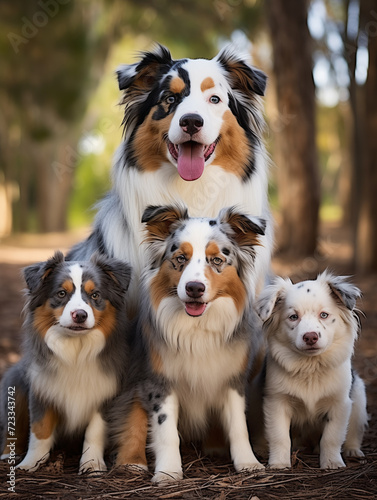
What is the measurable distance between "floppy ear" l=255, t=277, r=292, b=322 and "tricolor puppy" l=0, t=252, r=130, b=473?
886 millimetres

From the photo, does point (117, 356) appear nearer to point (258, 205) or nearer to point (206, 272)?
point (206, 272)

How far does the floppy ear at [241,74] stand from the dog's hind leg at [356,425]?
7.12 feet

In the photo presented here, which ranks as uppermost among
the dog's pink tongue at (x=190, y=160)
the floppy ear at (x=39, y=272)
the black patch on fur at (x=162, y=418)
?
the dog's pink tongue at (x=190, y=160)

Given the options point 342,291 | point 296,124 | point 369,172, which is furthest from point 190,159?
point 296,124

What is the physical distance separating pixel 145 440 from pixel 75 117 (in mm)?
16173

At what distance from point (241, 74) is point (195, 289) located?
1815 mm

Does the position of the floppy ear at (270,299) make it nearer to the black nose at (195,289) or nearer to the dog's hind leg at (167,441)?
the black nose at (195,289)

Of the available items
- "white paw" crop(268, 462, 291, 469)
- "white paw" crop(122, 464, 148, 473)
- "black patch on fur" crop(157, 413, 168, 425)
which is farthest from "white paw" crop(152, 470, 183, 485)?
"white paw" crop(268, 462, 291, 469)

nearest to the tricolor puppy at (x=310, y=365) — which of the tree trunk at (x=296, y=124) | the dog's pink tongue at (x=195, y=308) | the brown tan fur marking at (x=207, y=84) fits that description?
the dog's pink tongue at (x=195, y=308)

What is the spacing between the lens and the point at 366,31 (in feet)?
35.1

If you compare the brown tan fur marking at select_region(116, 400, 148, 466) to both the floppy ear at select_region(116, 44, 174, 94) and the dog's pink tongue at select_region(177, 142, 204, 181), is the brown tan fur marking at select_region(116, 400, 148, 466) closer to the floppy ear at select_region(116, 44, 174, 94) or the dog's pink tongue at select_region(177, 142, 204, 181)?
the dog's pink tongue at select_region(177, 142, 204, 181)

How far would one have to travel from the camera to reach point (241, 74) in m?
4.70

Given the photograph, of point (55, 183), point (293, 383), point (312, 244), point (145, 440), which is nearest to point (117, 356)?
point (145, 440)

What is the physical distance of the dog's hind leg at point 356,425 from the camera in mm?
4461
